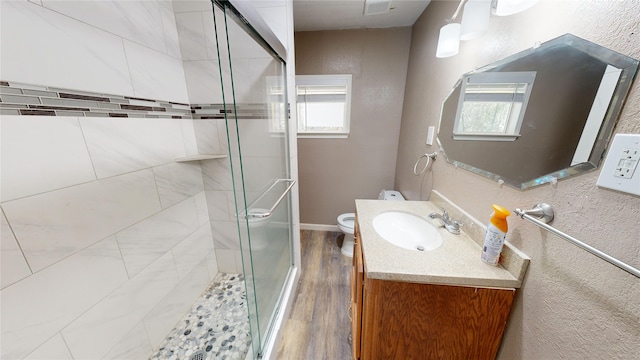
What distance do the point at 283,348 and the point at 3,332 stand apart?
1210 millimetres

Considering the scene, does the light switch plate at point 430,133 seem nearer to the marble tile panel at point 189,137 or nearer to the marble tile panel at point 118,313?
the marble tile panel at point 189,137

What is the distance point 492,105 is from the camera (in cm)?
98

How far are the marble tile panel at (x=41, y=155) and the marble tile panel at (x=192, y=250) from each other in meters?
0.74

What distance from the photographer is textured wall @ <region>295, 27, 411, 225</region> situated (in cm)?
209

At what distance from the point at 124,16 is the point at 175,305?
174cm

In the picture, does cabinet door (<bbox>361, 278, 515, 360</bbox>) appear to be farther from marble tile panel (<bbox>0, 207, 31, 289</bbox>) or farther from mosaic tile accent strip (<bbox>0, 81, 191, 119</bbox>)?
mosaic tile accent strip (<bbox>0, 81, 191, 119</bbox>)

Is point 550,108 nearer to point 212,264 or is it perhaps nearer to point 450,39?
point 450,39

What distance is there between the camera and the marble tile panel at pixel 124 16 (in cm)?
81

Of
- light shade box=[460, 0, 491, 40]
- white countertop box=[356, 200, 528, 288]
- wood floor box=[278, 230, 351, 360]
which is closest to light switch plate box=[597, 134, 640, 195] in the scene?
white countertop box=[356, 200, 528, 288]

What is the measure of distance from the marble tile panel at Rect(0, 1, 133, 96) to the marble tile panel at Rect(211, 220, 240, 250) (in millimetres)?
1101

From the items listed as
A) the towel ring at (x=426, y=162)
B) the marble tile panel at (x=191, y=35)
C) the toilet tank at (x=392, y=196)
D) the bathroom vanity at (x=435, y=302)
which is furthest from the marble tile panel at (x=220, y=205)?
the towel ring at (x=426, y=162)

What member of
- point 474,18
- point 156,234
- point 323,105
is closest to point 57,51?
point 156,234

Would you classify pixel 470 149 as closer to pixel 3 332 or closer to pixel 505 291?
pixel 505 291

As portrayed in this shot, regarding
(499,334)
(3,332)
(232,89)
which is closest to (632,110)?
(499,334)
